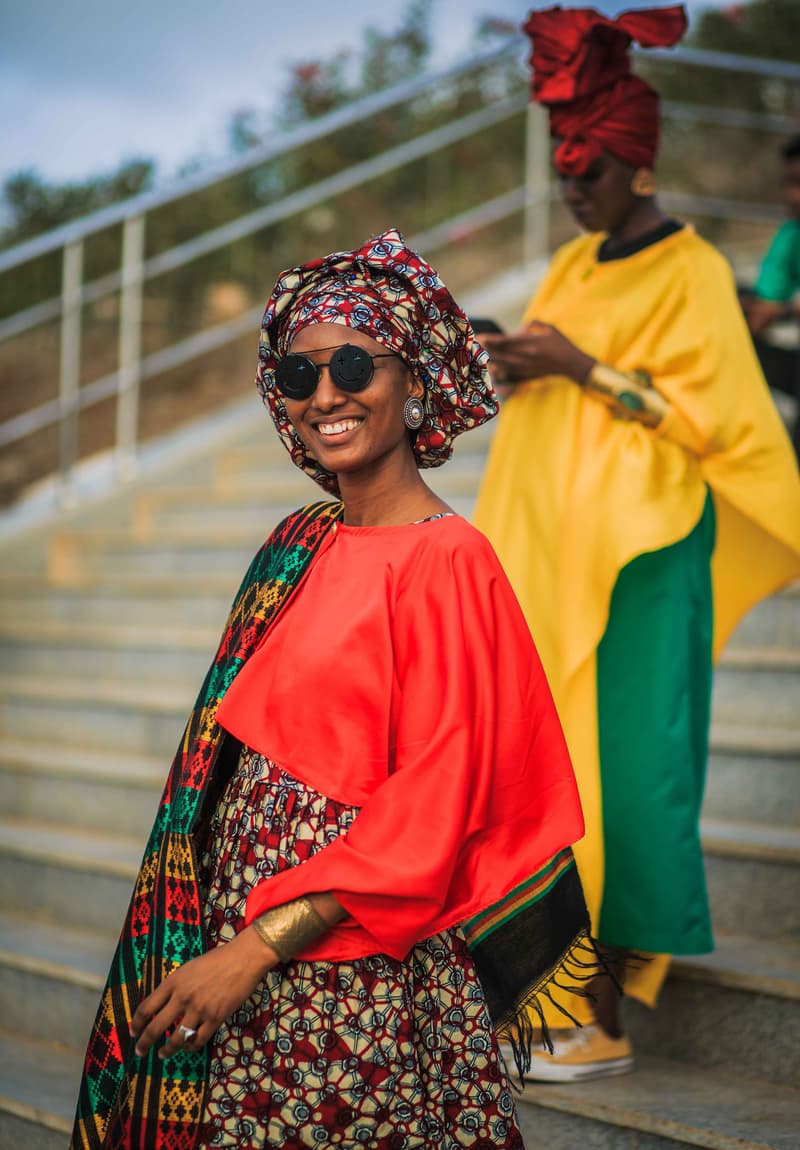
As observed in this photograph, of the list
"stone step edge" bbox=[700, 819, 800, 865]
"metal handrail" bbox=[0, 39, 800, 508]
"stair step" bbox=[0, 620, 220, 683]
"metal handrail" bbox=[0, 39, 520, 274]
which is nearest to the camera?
"stone step edge" bbox=[700, 819, 800, 865]

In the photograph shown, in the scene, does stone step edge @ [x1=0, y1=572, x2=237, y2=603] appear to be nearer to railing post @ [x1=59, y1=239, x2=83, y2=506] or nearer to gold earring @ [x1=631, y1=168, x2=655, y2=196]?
railing post @ [x1=59, y1=239, x2=83, y2=506]

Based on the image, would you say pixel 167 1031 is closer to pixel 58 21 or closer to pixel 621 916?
pixel 621 916

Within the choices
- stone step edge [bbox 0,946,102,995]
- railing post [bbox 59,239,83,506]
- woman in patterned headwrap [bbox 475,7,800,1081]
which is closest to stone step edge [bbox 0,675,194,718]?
stone step edge [bbox 0,946,102,995]

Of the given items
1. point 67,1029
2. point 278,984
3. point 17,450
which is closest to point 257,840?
point 278,984

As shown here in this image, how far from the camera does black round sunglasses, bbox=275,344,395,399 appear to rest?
1573 mm

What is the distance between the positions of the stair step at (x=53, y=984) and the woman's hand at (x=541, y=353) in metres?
1.81

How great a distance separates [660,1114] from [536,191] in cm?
486

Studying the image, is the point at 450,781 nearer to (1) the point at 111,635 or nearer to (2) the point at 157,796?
(2) the point at 157,796

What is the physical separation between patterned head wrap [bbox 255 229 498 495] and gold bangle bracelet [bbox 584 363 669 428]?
0.86m

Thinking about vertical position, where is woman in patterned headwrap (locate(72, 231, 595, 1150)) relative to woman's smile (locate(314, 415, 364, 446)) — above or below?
below

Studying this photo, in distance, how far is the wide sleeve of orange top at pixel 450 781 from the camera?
1.43 metres

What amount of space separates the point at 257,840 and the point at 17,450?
20.4 ft

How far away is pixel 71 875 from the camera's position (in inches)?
145

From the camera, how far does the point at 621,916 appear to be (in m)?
2.47
